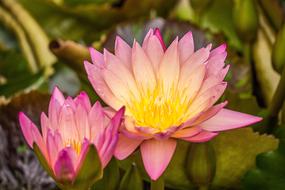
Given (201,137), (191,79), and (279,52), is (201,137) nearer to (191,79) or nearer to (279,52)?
(191,79)

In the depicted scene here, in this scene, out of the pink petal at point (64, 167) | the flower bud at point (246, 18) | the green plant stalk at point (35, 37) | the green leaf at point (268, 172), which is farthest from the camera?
the green plant stalk at point (35, 37)

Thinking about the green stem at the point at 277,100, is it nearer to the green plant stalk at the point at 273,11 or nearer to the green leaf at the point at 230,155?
the green leaf at the point at 230,155

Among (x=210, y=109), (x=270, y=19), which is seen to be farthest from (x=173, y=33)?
(x=210, y=109)

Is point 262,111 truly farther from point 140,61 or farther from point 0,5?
point 0,5

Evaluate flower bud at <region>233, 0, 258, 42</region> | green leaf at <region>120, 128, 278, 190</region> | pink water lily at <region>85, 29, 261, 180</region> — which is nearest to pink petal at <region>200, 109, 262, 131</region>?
pink water lily at <region>85, 29, 261, 180</region>

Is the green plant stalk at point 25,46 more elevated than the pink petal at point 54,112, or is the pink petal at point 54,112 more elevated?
the pink petal at point 54,112

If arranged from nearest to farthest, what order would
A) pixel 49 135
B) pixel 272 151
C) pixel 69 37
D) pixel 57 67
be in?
pixel 49 135
pixel 272 151
pixel 57 67
pixel 69 37

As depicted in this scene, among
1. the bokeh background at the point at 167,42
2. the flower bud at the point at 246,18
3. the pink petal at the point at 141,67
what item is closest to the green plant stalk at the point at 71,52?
the bokeh background at the point at 167,42
